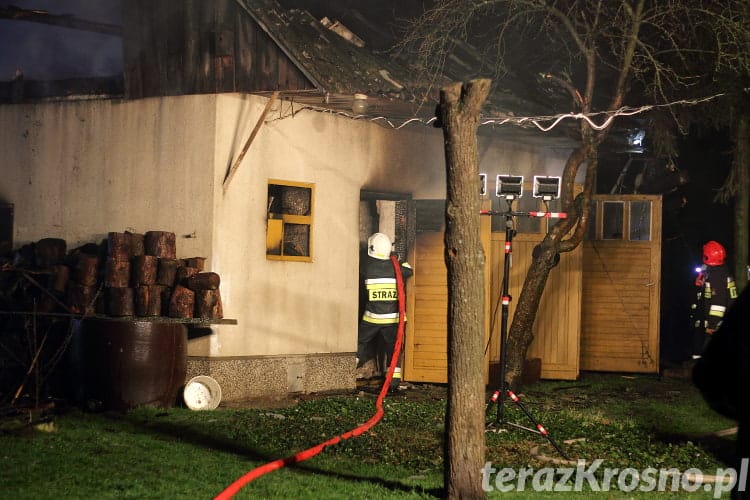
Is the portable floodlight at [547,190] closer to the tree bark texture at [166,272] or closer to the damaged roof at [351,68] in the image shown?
the damaged roof at [351,68]

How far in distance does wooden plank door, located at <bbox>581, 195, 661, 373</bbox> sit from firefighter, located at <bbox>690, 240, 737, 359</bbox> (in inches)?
29.8

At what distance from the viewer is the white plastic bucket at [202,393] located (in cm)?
1134

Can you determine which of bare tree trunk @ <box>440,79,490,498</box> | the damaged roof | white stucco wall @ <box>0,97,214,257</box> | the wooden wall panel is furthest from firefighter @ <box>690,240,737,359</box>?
bare tree trunk @ <box>440,79,490,498</box>

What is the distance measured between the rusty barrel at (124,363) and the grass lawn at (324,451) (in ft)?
0.75

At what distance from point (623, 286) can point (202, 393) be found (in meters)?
8.03

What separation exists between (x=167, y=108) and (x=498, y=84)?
21.0 feet

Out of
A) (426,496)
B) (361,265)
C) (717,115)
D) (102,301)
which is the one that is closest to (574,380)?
(361,265)

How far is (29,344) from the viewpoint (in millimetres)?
10969

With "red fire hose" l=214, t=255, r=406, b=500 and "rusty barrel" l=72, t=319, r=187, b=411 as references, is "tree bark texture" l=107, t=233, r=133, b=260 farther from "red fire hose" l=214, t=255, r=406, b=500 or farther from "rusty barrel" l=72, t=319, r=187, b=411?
"red fire hose" l=214, t=255, r=406, b=500

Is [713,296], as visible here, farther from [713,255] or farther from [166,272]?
[166,272]

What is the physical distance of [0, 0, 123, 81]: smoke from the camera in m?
13.8

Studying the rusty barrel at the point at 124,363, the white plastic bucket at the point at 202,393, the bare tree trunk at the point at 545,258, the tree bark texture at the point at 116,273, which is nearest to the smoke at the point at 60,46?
the tree bark texture at the point at 116,273

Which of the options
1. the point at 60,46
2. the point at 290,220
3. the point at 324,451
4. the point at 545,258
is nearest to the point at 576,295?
the point at 545,258

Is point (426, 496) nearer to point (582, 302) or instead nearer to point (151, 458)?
point (151, 458)
